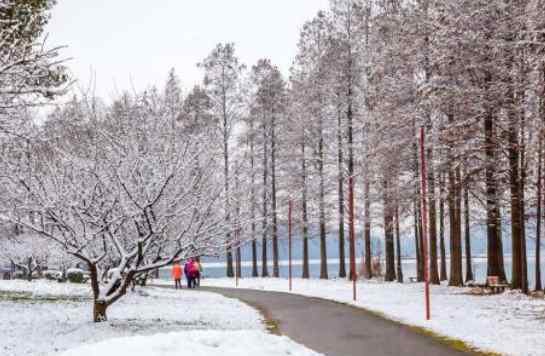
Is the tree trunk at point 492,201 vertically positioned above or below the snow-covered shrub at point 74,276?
above

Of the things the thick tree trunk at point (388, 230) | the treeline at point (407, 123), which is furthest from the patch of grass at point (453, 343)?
the thick tree trunk at point (388, 230)

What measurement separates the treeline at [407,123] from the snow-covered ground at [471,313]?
265cm

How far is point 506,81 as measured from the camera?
19.9 m

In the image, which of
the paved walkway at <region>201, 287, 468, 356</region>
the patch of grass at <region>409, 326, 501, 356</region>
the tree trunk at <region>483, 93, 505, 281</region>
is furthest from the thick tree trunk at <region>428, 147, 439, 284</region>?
the patch of grass at <region>409, 326, 501, 356</region>

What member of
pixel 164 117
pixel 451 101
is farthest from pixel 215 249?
pixel 451 101

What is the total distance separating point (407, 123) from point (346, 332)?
44.1 feet

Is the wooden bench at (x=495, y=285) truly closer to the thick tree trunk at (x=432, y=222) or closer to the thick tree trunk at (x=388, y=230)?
the thick tree trunk at (x=432, y=222)

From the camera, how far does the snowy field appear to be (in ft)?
25.7

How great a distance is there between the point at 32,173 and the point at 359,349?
8.40 metres

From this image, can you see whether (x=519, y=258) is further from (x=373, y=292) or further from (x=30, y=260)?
(x=30, y=260)

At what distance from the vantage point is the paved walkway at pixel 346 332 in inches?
450

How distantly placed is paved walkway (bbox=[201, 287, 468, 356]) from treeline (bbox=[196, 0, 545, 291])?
2.70 meters

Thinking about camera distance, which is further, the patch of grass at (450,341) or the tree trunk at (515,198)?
the tree trunk at (515,198)

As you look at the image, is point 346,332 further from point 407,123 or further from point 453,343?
point 407,123
